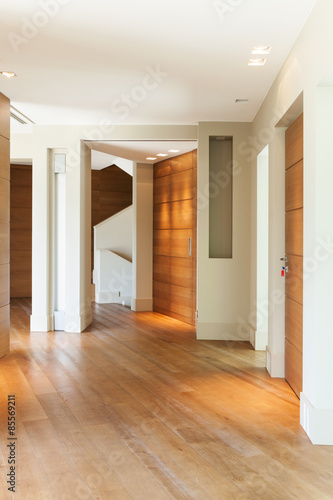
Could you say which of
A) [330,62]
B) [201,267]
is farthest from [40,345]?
[330,62]

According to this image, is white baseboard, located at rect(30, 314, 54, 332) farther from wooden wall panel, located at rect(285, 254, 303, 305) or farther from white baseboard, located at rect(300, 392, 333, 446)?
white baseboard, located at rect(300, 392, 333, 446)

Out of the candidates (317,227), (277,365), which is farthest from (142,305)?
(317,227)

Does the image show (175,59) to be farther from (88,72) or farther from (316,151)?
(316,151)

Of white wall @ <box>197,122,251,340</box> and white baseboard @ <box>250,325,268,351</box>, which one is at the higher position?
white wall @ <box>197,122,251,340</box>

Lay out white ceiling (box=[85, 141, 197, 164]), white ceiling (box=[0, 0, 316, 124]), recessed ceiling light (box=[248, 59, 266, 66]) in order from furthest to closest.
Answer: white ceiling (box=[85, 141, 197, 164]), recessed ceiling light (box=[248, 59, 266, 66]), white ceiling (box=[0, 0, 316, 124])

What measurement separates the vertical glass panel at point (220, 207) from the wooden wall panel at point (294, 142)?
225cm

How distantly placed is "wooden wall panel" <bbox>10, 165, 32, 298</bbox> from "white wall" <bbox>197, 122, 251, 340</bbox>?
573cm

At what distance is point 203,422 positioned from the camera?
3.56 m

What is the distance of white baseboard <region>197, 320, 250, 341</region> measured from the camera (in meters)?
6.61

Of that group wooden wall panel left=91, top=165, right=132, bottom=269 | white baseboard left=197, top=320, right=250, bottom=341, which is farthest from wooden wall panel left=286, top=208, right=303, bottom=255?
wooden wall panel left=91, top=165, right=132, bottom=269

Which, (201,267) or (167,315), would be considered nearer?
(201,267)

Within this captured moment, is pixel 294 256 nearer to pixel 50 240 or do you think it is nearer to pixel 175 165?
pixel 50 240

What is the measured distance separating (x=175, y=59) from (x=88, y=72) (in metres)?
0.89

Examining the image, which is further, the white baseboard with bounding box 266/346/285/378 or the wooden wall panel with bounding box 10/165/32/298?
A: the wooden wall panel with bounding box 10/165/32/298
